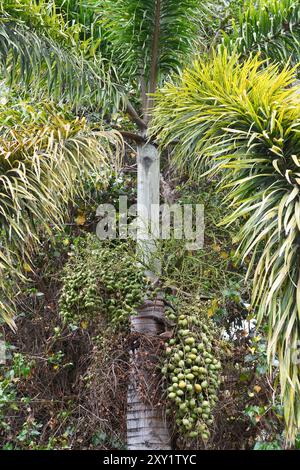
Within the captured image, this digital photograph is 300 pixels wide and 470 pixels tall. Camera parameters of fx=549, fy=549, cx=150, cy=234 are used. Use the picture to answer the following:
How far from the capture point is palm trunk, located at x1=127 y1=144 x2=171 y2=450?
3.32 meters

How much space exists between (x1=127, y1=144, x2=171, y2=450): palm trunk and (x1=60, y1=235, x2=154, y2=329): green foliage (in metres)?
0.11

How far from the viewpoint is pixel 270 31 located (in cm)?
399

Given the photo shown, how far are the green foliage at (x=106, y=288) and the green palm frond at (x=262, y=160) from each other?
762mm

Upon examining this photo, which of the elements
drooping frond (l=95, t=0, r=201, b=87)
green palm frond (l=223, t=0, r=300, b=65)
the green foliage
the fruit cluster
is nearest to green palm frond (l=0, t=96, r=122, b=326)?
the green foliage

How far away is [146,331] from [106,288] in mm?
384

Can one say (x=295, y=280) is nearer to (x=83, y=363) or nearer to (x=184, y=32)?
(x=184, y=32)

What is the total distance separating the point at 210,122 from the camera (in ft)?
10.1

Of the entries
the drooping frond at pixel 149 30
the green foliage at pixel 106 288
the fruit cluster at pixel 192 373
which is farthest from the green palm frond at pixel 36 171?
the fruit cluster at pixel 192 373

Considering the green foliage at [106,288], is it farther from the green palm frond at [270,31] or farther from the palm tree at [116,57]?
the green palm frond at [270,31]


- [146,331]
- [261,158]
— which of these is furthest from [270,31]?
[146,331]

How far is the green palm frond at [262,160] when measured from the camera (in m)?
2.26

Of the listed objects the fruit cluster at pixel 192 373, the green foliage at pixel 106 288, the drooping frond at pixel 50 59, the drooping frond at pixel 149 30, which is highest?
the drooping frond at pixel 149 30

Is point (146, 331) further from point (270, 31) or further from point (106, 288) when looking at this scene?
point (270, 31)

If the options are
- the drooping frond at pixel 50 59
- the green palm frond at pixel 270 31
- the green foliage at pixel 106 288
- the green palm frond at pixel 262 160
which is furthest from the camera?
the green palm frond at pixel 270 31
